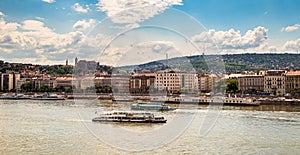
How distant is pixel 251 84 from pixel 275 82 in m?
3.07

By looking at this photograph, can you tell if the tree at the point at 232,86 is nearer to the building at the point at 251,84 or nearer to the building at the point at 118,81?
the building at the point at 251,84

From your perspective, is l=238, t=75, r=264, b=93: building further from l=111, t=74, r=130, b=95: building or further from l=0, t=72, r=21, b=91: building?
l=0, t=72, r=21, b=91: building

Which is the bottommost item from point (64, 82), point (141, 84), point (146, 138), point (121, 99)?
point (146, 138)

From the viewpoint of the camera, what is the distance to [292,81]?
29047 mm

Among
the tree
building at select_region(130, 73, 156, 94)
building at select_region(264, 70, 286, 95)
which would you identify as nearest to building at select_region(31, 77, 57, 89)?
building at select_region(130, 73, 156, 94)

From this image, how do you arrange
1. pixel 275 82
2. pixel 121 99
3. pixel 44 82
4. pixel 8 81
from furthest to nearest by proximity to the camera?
1. pixel 44 82
2. pixel 8 81
3. pixel 275 82
4. pixel 121 99

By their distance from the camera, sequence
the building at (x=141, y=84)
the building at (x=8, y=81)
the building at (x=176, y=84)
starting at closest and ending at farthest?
the building at (x=176, y=84) → the building at (x=141, y=84) → the building at (x=8, y=81)

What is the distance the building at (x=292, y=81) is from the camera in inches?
1131

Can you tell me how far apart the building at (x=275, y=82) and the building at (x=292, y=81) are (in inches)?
14.5

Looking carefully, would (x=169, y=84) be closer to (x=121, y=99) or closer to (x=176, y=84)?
(x=176, y=84)

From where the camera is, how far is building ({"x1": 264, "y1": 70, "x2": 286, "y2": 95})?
29781 millimetres

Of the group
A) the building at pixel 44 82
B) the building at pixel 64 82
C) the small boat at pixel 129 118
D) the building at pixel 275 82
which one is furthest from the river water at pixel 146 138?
the building at pixel 44 82

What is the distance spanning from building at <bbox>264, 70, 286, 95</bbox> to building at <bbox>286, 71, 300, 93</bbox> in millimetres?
368

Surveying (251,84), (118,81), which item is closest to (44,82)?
(251,84)
